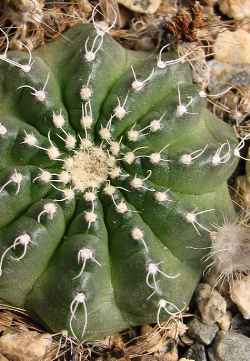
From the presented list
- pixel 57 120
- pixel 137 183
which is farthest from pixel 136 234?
pixel 57 120

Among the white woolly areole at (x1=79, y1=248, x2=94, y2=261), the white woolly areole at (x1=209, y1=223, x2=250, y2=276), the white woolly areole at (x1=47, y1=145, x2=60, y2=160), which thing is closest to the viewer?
the white woolly areole at (x1=79, y1=248, x2=94, y2=261)

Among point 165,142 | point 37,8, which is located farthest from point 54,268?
point 37,8

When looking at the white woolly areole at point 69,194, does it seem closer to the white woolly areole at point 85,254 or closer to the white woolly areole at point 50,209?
the white woolly areole at point 50,209

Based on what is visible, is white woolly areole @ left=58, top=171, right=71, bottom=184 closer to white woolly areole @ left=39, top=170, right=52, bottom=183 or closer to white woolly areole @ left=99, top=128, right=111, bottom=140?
white woolly areole @ left=39, top=170, right=52, bottom=183

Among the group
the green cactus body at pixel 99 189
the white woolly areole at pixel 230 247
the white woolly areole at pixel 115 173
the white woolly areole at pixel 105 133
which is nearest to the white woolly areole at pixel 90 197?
the green cactus body at pixel 99 189

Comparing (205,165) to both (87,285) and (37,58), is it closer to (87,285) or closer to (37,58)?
(87,285)

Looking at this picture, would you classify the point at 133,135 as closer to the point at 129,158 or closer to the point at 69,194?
the point at 129,158

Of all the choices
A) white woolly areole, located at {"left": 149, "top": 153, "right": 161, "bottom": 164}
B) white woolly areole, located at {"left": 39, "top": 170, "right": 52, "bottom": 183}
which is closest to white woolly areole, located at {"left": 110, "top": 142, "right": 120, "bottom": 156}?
white woolly areole, located at {"left": 149, "top": 153, "right": 161, "bottom": 164}

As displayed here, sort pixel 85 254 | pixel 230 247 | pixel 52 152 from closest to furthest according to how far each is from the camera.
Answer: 1. pixel 85 254
2. pixel 52 152
3. pixel 230 247
